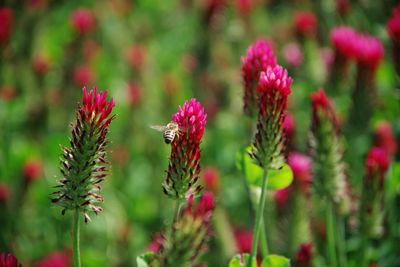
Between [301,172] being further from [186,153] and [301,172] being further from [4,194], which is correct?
[4,194]

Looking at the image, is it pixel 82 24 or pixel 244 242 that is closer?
pixel 244 242

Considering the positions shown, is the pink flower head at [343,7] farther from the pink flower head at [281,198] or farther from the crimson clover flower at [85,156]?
the crimson clover flower at [85,156]

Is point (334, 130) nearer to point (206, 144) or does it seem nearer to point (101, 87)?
point (206, 144)

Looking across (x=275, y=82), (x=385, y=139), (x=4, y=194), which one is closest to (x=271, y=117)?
(x=275, y=82)

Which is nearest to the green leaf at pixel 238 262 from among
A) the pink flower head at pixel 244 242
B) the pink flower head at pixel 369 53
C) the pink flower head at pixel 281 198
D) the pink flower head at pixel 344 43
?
the pink flower head at pixel 244 242

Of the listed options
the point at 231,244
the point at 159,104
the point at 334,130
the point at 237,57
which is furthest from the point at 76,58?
the point at 334,130

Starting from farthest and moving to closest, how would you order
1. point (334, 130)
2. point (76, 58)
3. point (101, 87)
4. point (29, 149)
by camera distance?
point (101, 87) → point (76, 58) → point (29, 149) → point (334, 130)

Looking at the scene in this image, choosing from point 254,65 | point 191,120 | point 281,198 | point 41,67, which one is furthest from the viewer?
point 41,67
